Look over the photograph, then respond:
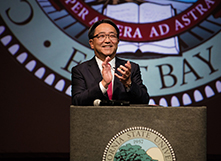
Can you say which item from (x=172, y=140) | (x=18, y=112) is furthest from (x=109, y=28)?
(x=18, y=112)

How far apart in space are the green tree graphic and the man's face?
611mm

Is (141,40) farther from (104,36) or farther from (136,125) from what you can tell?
(136,125)

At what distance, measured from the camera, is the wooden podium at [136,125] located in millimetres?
1249

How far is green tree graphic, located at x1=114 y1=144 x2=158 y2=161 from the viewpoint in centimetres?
124

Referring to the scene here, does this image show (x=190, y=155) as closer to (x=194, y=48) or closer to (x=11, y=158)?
(x=194, y=48)

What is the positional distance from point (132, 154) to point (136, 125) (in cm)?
12

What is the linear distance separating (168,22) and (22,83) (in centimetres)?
176

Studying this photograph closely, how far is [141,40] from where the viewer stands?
3.24 m

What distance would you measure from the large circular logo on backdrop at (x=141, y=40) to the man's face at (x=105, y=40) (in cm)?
154

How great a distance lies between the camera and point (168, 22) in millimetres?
3236

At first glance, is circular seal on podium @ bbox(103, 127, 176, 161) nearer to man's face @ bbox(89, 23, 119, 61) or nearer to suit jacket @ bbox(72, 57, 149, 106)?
suit jacket @ bbox(72, 57, 149, 106)

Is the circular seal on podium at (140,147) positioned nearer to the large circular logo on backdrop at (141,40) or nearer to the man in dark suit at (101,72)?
the man in dark suit at (101,72)

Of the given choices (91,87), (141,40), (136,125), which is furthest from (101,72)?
(141,40)

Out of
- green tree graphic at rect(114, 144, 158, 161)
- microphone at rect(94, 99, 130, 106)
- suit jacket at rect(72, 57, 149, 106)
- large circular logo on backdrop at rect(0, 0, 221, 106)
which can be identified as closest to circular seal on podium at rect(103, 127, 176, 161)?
green tree graphic at rect(114, 144, 158, 161)
